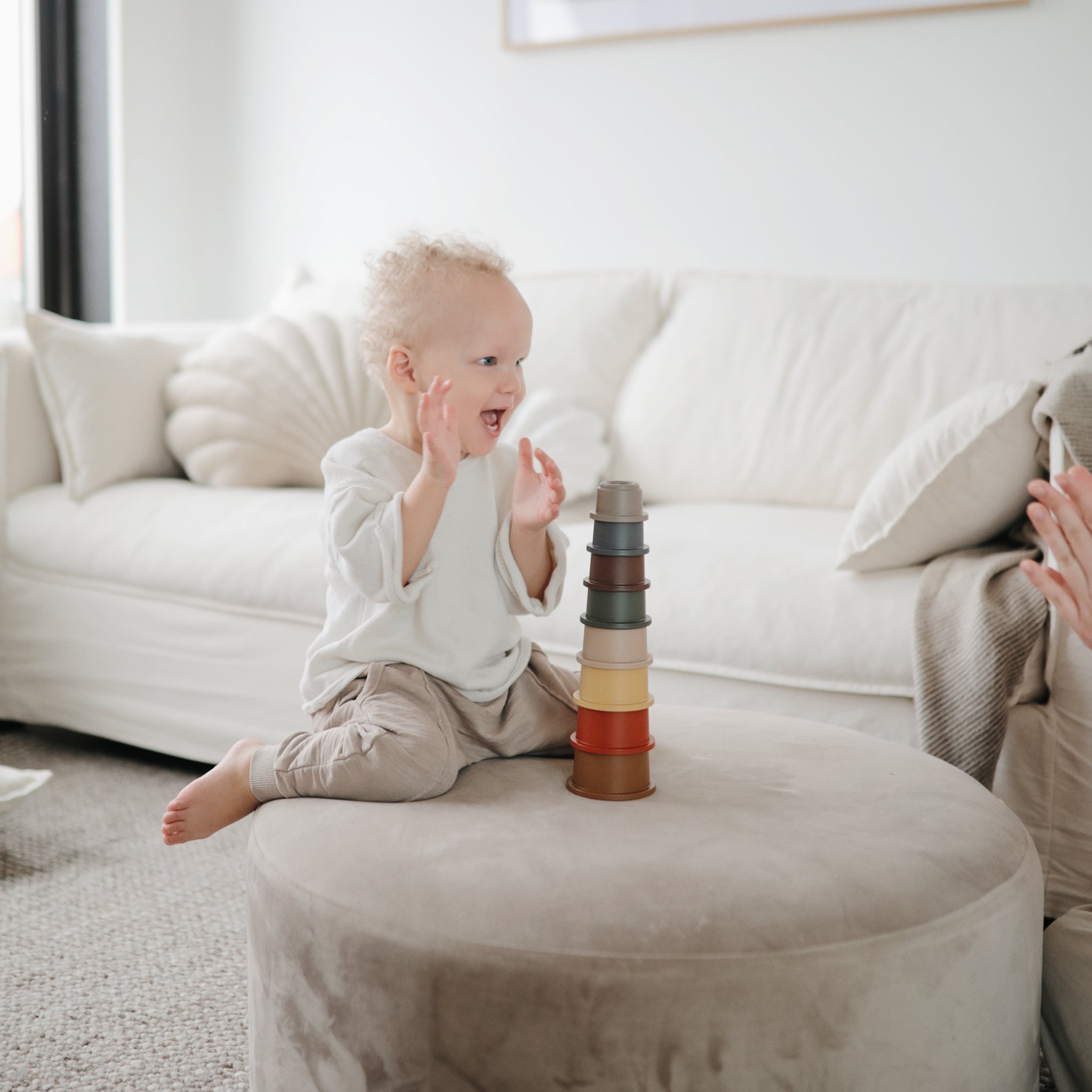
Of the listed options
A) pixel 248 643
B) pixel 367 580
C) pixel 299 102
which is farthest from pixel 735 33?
pixel 367 580

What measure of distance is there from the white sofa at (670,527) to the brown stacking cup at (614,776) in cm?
58

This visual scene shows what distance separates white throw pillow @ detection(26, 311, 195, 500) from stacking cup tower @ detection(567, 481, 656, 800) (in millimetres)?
1566

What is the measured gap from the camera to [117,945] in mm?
1407

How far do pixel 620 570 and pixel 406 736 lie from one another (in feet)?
0.78

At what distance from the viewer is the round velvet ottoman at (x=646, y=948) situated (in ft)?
2.42

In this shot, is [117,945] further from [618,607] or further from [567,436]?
[567,436]

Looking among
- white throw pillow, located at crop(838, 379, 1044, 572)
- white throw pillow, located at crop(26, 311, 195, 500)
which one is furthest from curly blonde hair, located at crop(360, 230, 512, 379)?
white throw pillow, located at crop(26, 311, 195, 500)

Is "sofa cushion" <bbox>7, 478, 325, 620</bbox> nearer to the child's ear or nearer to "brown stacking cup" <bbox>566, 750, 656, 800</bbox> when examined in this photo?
the child's ear

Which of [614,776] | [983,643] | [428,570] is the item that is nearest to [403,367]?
[428,570]

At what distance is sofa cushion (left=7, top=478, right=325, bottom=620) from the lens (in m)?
1.88

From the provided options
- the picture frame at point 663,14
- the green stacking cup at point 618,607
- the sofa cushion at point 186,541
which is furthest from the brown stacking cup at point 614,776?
the picture frame at point 663,14

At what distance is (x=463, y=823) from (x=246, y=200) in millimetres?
2941

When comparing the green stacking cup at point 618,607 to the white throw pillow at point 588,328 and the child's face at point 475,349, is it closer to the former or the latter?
the child's face at point 475,349

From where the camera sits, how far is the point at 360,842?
873 mm
